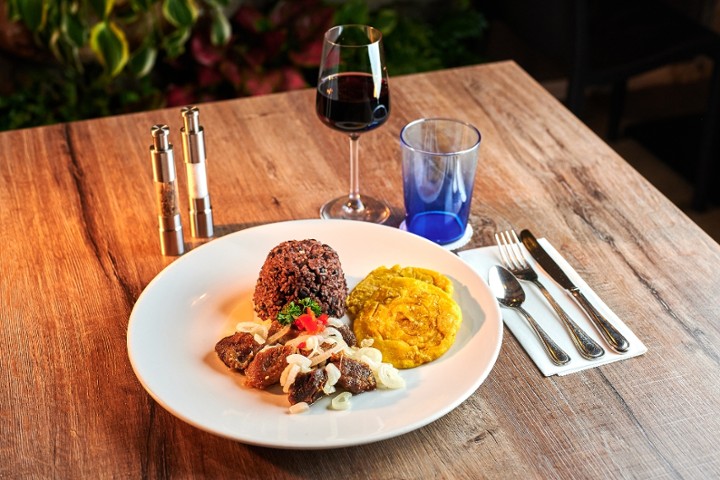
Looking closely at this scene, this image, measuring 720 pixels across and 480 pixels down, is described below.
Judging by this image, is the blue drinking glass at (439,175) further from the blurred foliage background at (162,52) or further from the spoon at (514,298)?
the blurred foliage background at (162,52)

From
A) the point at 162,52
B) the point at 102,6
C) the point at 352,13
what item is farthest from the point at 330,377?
the point at 162,52

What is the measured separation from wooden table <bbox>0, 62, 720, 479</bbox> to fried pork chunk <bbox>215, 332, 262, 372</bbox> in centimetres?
9

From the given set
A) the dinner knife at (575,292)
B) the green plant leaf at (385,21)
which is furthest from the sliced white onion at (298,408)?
the green plant leaf at (385,21)

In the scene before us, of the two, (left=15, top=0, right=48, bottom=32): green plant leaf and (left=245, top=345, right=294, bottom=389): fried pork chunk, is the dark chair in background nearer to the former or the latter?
(left=15, top=0, right=48, bottom=32): green plant leaf

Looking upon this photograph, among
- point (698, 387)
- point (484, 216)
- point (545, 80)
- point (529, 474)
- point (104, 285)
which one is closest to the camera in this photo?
point (529, 474)

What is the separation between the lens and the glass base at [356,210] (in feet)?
4.61

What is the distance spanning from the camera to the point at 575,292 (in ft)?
3.99

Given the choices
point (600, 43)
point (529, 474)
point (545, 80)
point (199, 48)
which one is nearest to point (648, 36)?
point (600, 43)

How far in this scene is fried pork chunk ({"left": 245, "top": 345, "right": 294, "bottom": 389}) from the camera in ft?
3.28

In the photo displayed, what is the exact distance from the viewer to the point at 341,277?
3.69 feet

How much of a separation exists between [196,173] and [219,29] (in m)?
1.58

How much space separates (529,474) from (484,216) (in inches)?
22.3

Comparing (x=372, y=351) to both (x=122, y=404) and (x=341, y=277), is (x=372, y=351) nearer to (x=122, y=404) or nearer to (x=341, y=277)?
(x=341, y=277)

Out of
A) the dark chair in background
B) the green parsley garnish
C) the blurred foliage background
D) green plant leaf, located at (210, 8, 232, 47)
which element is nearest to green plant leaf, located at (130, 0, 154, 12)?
the blurred foliage background
